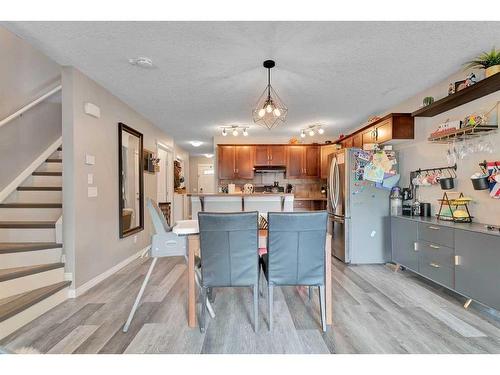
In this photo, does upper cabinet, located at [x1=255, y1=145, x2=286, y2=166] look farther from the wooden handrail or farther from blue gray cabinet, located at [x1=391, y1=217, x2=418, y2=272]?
the wooden handrail

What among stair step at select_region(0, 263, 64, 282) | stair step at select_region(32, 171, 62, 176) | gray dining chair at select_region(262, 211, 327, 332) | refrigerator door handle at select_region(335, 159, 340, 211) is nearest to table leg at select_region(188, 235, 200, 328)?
gray dining chair at select_region(262, 211, 327, 332)

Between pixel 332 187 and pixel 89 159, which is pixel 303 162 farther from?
pixel 89 159

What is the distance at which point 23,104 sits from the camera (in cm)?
341

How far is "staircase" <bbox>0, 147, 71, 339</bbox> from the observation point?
7.52ft

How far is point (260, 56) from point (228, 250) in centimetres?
190

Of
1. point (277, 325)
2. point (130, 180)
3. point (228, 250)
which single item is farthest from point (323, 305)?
point (130, 180)

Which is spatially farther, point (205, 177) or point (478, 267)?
point (205, 177)

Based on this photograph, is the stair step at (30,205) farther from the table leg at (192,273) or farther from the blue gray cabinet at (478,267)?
the blue gray cabinet at (478,267)

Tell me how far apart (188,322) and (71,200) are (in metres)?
1.82

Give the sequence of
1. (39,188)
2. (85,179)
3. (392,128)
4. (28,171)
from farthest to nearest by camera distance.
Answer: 1. (392,128)
2. (28,171)
3. (39,188)
4. (85,179)

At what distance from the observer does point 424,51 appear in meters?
2.52

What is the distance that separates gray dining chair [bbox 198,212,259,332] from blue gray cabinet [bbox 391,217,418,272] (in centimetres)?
228
